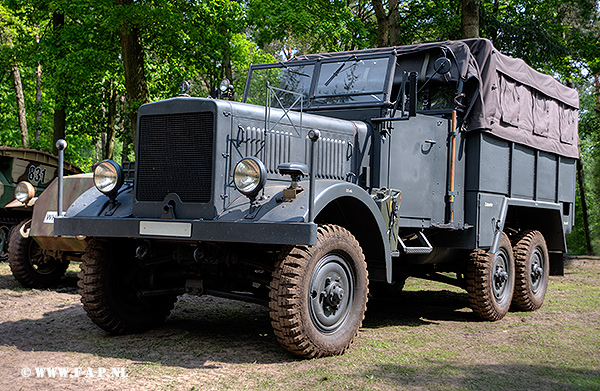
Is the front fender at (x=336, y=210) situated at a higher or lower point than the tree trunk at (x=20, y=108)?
lower

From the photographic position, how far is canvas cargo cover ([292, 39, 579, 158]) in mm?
7785

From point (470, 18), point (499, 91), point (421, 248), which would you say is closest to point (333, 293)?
point (421, 248)

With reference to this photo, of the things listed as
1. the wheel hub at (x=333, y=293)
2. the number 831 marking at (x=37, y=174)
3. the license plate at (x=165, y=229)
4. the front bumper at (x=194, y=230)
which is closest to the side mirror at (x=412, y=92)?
the wheel hub at (x=333, y=293)

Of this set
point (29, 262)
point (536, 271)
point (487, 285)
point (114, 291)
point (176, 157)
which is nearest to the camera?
point (176, 157)

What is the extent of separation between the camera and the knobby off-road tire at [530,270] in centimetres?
878

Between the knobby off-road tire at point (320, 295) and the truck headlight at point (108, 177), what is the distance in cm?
184

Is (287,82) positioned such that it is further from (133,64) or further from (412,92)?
(133,64)

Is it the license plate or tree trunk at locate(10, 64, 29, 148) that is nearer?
the license plate

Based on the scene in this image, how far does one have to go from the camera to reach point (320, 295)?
5.50 metres

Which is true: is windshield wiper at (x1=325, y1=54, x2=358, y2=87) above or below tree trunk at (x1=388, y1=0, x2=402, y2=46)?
below

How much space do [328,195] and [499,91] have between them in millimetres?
3710

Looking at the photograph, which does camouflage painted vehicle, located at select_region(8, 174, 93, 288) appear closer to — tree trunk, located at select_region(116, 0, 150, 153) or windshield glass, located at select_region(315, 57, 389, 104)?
windshield glass, located at select_region(315, 57, 389, 104)

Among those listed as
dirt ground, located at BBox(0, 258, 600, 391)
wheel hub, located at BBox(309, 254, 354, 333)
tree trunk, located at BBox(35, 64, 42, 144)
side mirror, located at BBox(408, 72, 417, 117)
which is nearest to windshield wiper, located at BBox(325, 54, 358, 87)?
side mirror, located at BBox(408, 72, 417, 117)

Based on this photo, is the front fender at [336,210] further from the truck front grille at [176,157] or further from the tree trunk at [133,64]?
the tree trunk at [133,64]
